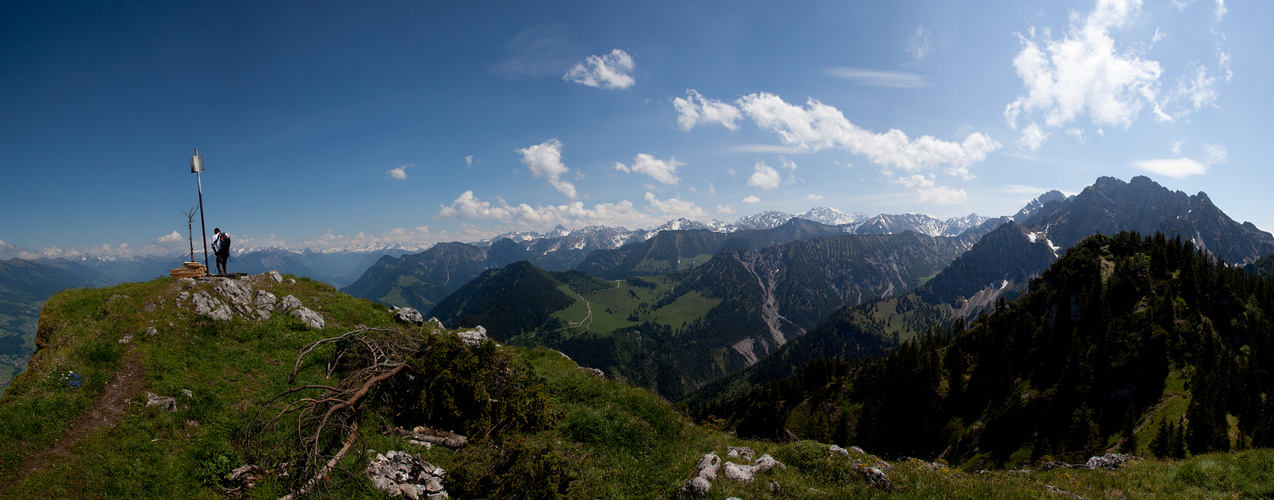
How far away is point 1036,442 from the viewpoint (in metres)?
53.8

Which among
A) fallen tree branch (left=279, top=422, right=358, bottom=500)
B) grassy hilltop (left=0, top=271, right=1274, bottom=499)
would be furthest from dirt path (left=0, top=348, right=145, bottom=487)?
fallen tree branch (left=279, top=422, right=358, bottom=500)

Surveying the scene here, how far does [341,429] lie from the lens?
13.3 meters

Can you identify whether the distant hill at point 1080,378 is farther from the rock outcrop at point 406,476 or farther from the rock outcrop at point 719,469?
the rock outcrop at point 406,476

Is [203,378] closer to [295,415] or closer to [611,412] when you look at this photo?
[295,415]

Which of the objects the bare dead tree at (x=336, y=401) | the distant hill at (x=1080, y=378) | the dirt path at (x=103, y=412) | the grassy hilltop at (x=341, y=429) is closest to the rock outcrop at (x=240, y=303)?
the grassy hilltop at (x=341, y=429)

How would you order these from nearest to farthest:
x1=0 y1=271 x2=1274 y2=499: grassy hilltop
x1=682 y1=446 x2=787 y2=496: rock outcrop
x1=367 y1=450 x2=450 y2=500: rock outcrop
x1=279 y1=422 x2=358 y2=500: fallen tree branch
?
1. x1=279 y1=422 x2=358 y2=500: fallen tree branch
2. x1=0 y1=271 x2=1274 y2=499: grassy hilltop
3. x1=367 y1=450 x2=450 y2=500: rock outcrop
4. x1=682 y1=446 x2=787 y2=496: rock outcrop

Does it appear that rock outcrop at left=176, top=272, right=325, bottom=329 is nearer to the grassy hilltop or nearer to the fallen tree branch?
the grassy hilltop

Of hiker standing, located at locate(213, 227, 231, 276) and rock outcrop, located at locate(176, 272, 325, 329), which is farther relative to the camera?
hiker standing, located at locate(213, 227, 231, 276)

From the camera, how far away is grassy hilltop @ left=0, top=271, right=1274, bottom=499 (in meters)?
11.2

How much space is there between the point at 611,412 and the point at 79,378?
18331 mm

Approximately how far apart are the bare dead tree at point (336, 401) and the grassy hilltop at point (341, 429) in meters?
0.09

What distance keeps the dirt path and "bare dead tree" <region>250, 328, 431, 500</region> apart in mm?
3706

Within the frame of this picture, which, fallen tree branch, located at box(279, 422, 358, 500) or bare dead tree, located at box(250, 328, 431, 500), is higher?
bare dead tree, located at box(250, 328, 431, 500)

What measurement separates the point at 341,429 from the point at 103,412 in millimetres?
7184
